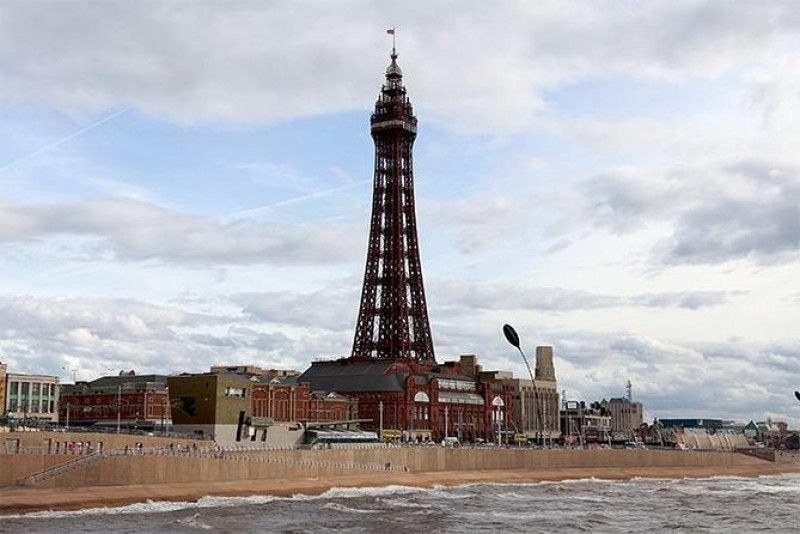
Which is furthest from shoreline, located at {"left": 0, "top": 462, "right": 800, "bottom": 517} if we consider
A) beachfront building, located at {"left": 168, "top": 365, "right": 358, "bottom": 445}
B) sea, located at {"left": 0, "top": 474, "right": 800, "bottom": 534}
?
beachfront building, located at {"left": 168, "top": 365, "right": 358, "bottom": 445}

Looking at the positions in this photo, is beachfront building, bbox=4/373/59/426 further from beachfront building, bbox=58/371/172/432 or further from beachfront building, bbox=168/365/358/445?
beachfront building, bbox=168/365/358/445

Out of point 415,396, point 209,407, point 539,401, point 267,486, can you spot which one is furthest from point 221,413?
point 539,401

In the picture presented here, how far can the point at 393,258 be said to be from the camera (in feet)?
477

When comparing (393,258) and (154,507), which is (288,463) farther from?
(393,258)

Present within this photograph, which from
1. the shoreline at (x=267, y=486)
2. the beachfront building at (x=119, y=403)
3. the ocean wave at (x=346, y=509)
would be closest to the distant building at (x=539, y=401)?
the shoreline at (x=267, y=486)

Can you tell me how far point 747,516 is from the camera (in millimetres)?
64562

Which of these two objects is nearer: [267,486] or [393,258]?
[267,486]

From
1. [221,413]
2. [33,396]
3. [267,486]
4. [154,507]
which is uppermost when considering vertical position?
[33,396]

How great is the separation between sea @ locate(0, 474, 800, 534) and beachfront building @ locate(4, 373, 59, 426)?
5143 cm

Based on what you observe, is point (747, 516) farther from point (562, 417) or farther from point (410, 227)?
point (562, 417)

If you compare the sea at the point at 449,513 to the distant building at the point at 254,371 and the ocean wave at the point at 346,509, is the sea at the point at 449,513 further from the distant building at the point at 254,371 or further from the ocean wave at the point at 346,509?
the distant building at the point at 254,371

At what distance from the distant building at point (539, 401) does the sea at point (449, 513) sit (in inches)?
3214

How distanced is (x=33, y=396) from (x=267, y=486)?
54988mm

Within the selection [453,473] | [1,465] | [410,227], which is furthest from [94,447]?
[410,227]
